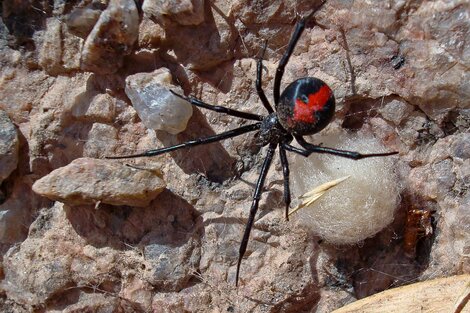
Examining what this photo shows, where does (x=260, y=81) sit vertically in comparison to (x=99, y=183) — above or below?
above

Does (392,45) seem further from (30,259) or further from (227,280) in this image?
(30,259)

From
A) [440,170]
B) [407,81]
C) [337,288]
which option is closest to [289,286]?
[337,288]

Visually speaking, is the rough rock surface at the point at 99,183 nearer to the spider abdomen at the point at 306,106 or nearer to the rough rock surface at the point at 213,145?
the rough rock surface at the point at 213,145

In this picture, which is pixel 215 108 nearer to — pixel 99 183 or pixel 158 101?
pixel 158 101

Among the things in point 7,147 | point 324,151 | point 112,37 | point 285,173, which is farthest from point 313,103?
point 7,147

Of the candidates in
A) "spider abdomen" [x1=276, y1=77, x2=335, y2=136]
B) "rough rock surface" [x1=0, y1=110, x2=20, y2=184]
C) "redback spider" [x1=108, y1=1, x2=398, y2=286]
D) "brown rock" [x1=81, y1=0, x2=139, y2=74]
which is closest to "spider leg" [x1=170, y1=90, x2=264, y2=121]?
"redback spider" [x1=108, y1=1, x2=398, y2=286]
